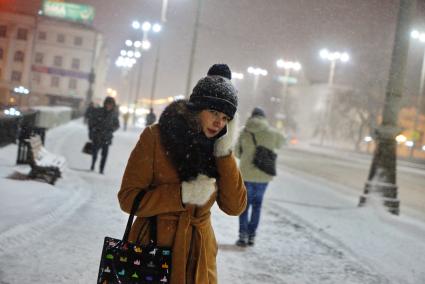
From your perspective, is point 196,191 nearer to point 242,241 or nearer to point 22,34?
point 242,241

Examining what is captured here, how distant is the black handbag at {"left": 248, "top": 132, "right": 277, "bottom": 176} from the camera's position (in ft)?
22.5

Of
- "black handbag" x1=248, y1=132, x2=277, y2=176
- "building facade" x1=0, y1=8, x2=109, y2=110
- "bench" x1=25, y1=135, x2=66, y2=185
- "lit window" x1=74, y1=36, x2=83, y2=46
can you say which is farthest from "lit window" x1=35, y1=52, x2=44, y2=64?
"black handbag" x1=248, y1=132, x2=277, y2=176

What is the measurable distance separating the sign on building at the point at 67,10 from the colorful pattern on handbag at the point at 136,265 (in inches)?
2862

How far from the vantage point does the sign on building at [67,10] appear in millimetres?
70125

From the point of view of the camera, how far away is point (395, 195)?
10367 mm

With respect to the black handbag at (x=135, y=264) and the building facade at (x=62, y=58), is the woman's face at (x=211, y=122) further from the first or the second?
the building facade at (x=62, y=58)

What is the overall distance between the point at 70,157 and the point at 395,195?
8916 mm

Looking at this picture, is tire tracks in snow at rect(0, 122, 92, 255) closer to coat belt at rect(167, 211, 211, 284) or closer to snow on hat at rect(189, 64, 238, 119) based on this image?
coat belt at rect(167, 211, 211, 284)

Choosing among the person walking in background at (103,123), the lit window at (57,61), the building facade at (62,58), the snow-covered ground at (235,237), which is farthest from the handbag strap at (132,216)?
the lit window at (57,61)

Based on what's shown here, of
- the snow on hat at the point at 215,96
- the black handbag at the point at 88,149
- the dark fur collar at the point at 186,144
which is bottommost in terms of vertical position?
the black handbag at the point at 88,149

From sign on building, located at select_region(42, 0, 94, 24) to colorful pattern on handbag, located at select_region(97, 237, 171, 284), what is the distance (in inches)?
2862

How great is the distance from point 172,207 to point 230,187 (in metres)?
0.33

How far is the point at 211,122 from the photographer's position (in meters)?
2.62

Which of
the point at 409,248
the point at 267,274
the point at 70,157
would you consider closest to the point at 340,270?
the point at 267,274
